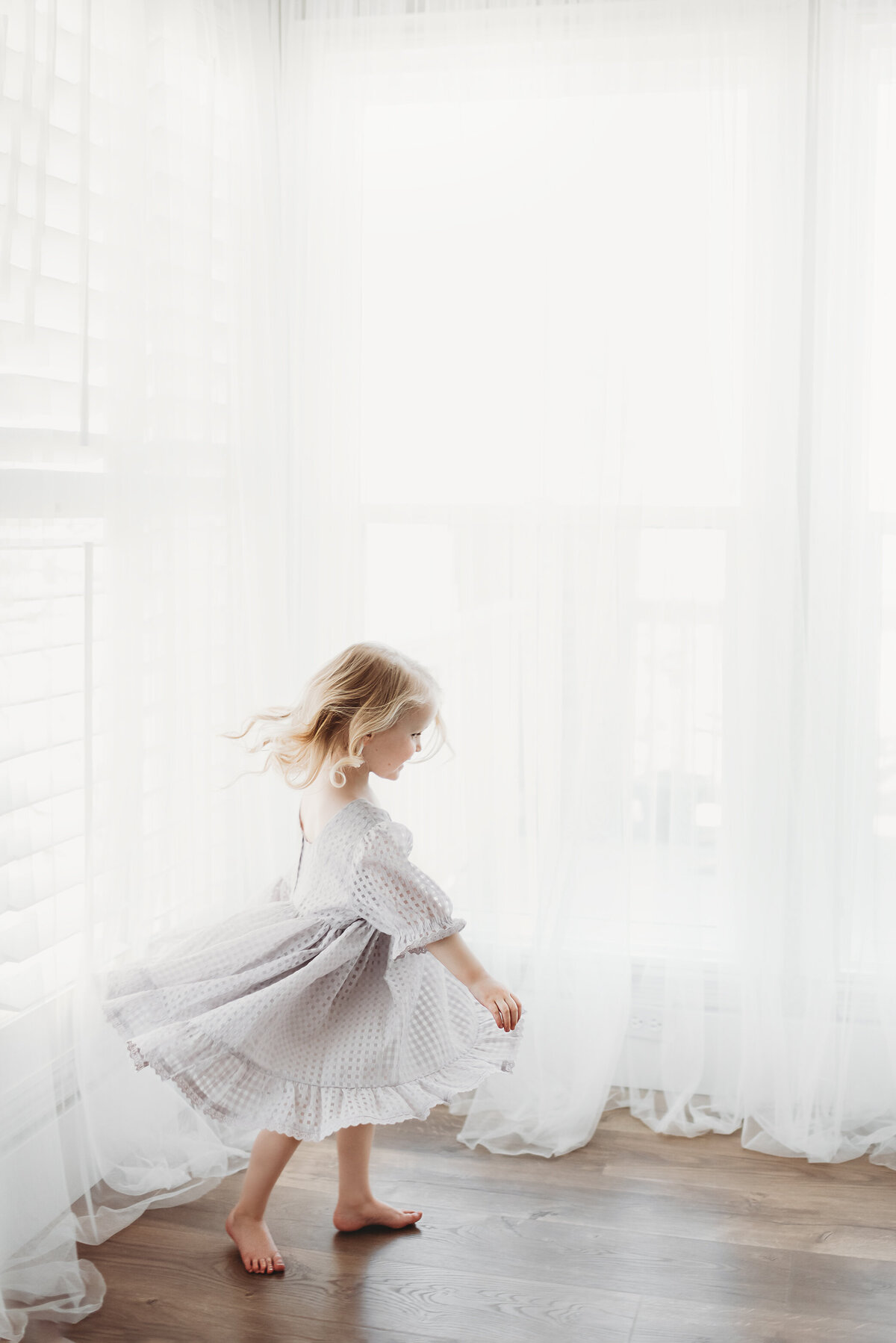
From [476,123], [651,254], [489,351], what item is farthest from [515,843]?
[476,123]

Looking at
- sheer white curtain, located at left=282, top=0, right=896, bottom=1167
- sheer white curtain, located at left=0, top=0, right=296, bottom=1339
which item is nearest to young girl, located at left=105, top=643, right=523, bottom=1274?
sheer white curtain, located at left=0, top=0, right=296, bottom=1339

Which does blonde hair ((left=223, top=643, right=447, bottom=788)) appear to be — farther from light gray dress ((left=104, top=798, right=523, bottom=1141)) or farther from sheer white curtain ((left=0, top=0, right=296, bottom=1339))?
sheer white curtain ((left=0, top=0, right=296, bottom=1339))

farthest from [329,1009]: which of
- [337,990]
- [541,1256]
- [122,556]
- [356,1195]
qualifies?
[122,556]

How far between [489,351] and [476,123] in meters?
0.46

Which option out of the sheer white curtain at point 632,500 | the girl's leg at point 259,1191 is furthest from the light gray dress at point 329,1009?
the sheer white curtain at point 632,500

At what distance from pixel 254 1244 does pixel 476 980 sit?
62 cm

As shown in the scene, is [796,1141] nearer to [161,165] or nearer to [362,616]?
[362,616]

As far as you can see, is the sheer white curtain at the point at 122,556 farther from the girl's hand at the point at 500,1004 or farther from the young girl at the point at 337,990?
the girl's hand at the point at 500,1004

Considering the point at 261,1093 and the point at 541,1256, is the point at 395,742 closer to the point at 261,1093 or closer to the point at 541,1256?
the point at 261,1093

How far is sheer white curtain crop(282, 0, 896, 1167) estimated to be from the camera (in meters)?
2.44

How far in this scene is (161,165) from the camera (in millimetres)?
2244

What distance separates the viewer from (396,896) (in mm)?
1950

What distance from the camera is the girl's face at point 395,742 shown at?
2.07 m

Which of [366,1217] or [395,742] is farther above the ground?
[395,742]
